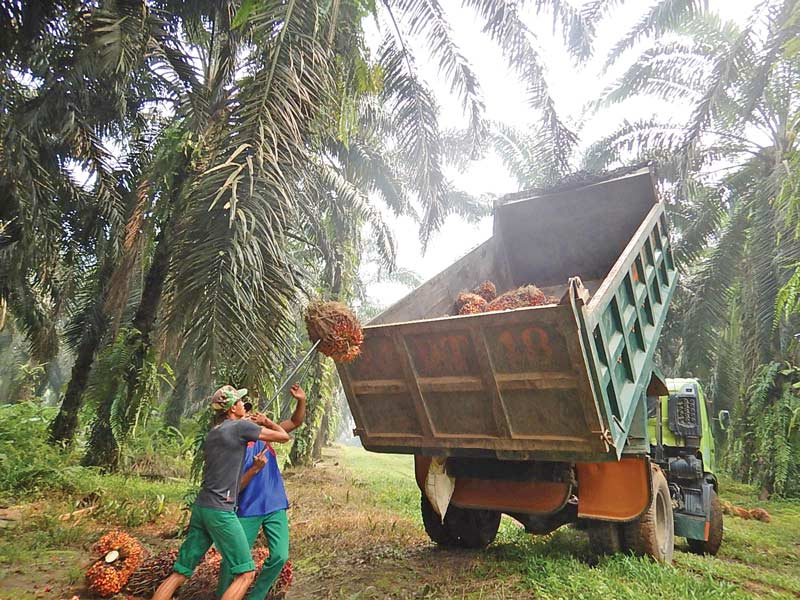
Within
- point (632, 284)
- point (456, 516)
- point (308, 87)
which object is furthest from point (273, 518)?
point (308, 87)

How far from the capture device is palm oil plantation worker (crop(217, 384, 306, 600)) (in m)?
3.10

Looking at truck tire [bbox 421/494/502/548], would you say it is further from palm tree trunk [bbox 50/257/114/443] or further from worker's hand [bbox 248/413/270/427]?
palm tree trunk [bbox 50/257/114/443]

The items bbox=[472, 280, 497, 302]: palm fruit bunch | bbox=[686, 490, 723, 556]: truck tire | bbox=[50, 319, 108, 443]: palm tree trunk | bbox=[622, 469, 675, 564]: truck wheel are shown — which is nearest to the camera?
bbox=[622, 469, 675, 564]: truck wheel

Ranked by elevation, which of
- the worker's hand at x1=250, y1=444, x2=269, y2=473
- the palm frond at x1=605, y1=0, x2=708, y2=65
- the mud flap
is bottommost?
the mud flap

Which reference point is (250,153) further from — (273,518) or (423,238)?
(423,238)

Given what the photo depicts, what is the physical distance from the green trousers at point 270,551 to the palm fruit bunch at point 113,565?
2.98 ft

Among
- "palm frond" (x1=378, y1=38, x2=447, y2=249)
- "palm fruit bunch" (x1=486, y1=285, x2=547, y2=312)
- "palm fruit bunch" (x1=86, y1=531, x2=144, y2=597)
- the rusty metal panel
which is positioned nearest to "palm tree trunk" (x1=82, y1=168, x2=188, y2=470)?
"palm frond" (x1=378, y1=38, x2=447, y2=249)

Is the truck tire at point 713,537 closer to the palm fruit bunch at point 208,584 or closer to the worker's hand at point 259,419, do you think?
the palm fruit bunch at point 208,584

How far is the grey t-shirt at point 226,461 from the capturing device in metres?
2.98

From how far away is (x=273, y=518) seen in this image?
320 centimetres

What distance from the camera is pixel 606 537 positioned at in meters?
4.09

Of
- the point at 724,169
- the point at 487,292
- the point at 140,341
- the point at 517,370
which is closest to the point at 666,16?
the point at 724,169

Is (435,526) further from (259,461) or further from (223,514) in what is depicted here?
(223,514)

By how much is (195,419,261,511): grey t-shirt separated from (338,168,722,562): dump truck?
117cm
